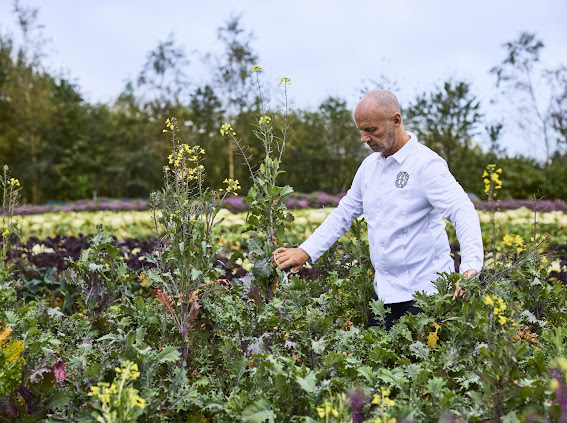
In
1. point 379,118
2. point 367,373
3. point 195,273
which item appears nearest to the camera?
point 367,373

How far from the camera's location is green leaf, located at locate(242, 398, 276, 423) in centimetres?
176

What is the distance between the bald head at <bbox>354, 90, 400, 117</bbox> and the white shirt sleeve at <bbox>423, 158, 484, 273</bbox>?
15.4 inches

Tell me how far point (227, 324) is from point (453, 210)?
4.24ft

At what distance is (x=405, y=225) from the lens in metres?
3.07

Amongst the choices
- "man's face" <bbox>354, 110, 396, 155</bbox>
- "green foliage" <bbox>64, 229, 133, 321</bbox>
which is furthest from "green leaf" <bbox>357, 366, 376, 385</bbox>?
"green foliage" <bbox>64, 229, 133, 321</bbox>

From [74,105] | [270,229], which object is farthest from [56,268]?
[74,105]

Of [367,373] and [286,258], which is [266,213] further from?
[367,373]

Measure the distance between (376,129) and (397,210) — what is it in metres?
0.50

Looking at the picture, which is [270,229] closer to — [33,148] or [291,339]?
[291,339]

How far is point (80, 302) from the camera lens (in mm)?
2986

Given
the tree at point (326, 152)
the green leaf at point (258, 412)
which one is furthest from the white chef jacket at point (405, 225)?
the tree at point (326, 152)

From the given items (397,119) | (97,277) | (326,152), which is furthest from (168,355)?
(326,152)

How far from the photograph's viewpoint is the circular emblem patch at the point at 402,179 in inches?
120

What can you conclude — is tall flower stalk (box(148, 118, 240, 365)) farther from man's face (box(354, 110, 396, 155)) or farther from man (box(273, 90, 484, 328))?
man's face (box(354, 110, 396, 155))
